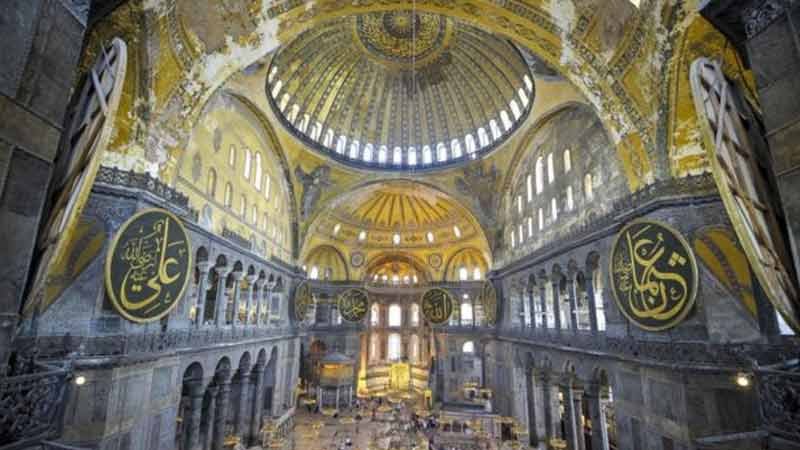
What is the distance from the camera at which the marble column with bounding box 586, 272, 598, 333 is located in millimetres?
11819

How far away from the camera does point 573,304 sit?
522 inches

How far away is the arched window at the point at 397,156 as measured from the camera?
23031 millimetres

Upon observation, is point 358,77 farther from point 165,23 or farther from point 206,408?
point 206,408

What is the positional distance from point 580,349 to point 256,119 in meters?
14.8

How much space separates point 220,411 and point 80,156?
42.1 ft

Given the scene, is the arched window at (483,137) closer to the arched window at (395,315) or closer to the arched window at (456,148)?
the arched window at (456,148)

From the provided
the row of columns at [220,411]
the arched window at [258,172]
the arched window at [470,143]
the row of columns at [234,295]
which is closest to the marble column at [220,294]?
the row of columns at [234,295]

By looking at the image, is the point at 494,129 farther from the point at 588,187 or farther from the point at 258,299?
the point at 258,299

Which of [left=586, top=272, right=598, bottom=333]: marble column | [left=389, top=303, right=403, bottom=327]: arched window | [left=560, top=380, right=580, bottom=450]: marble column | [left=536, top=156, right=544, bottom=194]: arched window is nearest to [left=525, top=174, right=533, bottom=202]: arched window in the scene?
[left=536, top=156, right=544, bottom=194]: arched window

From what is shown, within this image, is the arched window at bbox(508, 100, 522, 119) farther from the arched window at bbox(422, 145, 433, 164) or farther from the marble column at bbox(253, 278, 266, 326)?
the marble column at bbox(253, 278, 266, 326)

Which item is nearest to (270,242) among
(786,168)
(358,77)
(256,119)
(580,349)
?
(256,119)

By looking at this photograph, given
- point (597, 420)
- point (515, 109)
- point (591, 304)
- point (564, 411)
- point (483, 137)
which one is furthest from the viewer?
point (483, 137)

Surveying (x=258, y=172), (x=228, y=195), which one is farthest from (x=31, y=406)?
(x=258, y=172)

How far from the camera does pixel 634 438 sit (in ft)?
30.1
